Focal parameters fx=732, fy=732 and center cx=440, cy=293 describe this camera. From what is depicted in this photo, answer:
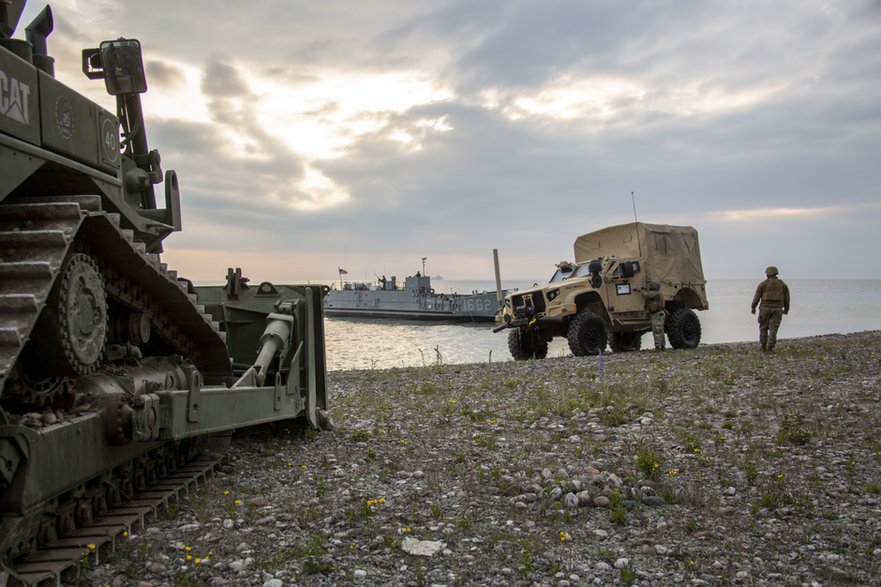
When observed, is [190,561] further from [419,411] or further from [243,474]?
[419,411]

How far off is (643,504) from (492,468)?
4.83 feet

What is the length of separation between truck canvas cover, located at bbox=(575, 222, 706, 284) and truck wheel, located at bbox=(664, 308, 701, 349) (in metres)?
0.99

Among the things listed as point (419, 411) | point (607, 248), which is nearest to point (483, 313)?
point (607, 248)

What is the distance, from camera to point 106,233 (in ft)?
14.4

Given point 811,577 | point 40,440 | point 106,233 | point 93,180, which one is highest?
point 93,180

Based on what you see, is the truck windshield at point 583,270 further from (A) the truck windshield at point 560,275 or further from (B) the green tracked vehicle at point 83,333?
(B) the green tracked vehicle at point 83,333

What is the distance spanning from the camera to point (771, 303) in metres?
A: 16.7

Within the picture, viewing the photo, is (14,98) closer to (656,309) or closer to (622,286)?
(622,286)

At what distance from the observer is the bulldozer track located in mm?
3537

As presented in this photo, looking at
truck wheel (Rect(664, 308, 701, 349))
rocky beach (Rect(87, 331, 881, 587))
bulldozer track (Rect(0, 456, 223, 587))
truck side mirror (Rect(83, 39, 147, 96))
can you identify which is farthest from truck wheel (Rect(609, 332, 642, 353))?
truck side mirror (Rect(83, 39, 147, 96))

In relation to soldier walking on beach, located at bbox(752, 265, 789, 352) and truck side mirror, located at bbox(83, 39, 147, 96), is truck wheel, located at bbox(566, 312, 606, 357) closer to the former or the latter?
soldier walking on beach, located at bbox(752, 265, 789, 352)

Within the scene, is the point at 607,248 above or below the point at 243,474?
above

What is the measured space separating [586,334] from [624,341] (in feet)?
11.5

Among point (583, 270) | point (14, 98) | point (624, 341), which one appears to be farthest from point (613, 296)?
point (14, 98)
